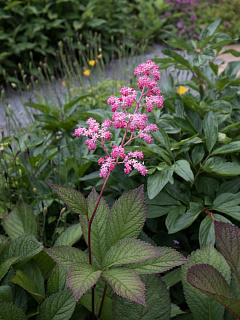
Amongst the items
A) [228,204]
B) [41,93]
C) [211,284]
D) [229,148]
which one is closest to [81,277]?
[211,284]

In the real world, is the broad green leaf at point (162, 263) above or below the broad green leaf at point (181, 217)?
above

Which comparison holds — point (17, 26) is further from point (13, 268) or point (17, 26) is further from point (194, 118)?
point (13, 268)

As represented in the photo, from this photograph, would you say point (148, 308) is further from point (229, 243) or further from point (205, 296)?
point (229, 243)

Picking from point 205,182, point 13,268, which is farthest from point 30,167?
point 205,182

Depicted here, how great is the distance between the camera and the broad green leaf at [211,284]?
0.93 m

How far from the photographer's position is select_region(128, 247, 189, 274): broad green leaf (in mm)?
1031

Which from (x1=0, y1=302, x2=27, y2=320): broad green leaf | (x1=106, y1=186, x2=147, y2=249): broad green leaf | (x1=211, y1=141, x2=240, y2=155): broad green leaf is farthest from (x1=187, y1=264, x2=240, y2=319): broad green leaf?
(x1=211, y1=141, x2=240, y2=155): broad green leaf

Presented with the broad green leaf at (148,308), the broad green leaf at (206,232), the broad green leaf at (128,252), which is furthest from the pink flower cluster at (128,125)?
the broad green leaf at (206,232)

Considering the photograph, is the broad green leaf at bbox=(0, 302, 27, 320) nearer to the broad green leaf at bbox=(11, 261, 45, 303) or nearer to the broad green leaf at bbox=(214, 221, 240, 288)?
the broad green leaf at bbox=(11, 261, 45, 303)

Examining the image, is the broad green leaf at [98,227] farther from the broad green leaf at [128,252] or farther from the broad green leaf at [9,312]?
the broad green leaf at [9,312]

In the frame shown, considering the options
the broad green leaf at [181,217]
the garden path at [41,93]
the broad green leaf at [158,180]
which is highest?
the broad green leaf at [158,180]

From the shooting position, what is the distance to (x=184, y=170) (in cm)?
151

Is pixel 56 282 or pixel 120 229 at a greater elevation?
pixel 120 229

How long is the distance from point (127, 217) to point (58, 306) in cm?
39
